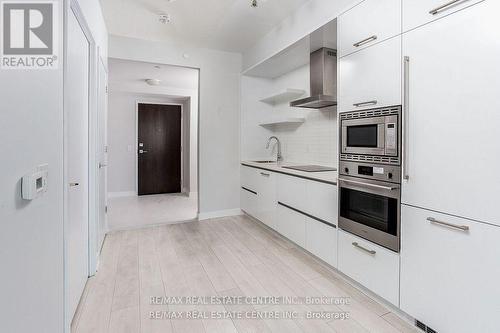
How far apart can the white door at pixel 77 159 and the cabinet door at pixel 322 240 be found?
195 cm

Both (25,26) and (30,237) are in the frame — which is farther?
(25,26)

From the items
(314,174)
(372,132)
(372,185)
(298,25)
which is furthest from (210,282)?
(298,25)

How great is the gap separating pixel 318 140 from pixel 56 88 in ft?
9.38

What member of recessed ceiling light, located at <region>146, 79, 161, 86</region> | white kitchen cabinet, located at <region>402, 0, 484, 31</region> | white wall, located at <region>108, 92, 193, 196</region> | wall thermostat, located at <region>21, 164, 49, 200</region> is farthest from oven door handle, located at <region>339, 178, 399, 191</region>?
white wall, located at <region>108, 92, 193, 196</region>

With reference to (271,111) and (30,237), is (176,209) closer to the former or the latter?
(271,111)

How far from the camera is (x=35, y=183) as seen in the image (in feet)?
3.21

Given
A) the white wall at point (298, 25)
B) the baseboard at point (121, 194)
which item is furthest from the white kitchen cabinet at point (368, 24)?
the baseboard at point (121, 194)

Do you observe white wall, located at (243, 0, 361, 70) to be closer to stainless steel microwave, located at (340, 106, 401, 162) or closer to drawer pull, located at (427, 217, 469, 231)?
stainless steel microwave, located at (340, 106, 401, 162)

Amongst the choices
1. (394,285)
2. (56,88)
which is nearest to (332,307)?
(394,285)

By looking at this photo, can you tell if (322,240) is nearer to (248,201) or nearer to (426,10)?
(248,201)

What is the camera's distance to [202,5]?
9.41 ft

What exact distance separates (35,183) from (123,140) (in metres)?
5.78

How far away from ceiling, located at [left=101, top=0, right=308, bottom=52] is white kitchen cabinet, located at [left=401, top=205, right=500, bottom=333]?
2.45 m

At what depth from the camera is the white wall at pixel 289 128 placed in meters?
3.32
